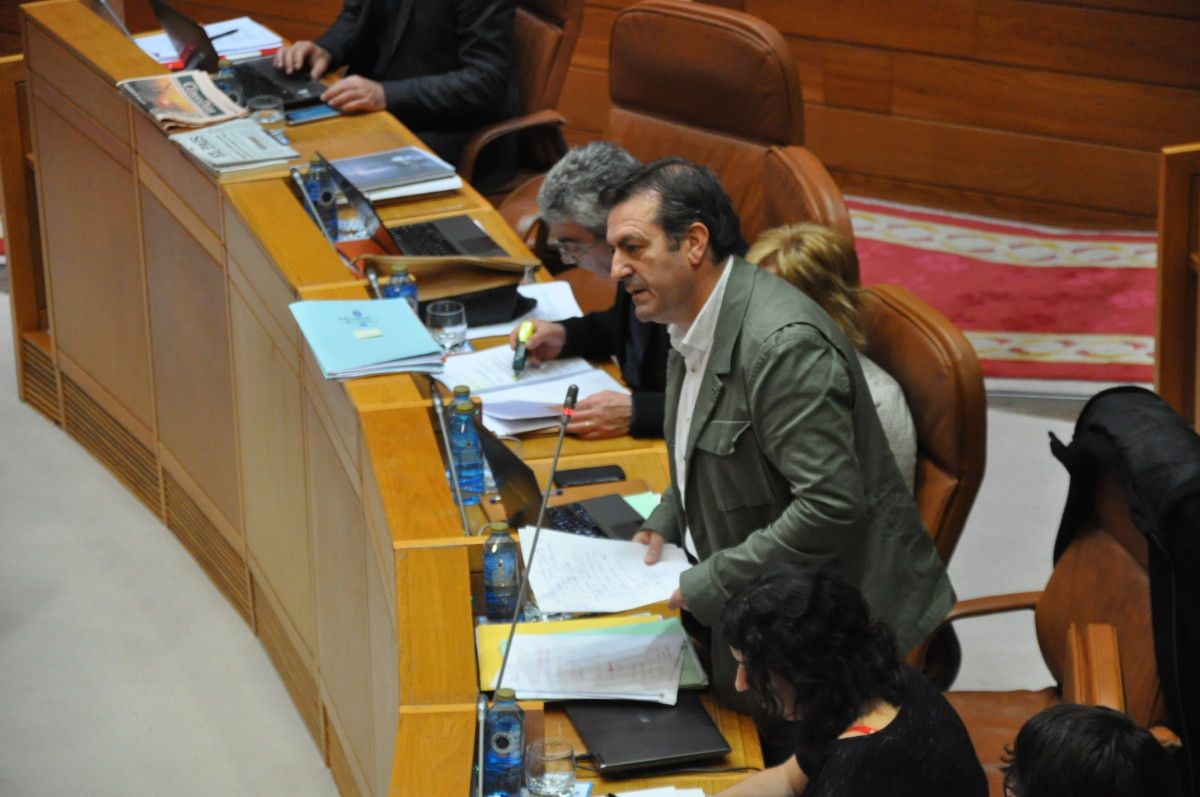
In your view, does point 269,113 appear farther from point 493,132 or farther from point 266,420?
point 266,420

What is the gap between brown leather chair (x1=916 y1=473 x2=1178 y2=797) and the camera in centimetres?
224

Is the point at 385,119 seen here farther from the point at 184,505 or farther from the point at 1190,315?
the point at 1190,315

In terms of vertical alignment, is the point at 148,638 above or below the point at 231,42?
below

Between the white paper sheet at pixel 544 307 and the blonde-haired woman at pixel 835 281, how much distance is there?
640mm

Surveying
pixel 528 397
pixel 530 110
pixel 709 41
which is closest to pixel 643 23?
pixel 709 41

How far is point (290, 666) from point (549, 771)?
5.22 ft

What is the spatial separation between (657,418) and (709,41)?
1.30m

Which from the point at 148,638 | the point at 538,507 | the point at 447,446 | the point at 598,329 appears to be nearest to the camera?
the point at 538,507

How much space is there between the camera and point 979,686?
350 cm

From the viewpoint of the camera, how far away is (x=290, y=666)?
344 centimetres

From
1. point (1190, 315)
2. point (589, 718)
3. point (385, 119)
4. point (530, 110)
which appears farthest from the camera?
point (530, 110)

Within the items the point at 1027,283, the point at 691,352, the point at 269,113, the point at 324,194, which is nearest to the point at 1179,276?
the point at 691,352

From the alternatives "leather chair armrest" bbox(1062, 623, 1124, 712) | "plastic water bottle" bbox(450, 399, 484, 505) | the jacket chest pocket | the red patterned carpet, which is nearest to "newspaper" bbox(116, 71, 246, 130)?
"plastic water bottle" bbox(450, 399, 484, 505)

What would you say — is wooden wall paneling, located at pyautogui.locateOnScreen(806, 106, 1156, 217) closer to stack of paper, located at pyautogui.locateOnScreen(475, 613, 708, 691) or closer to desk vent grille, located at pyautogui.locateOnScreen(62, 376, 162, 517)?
desk vent grille, located at pyautogui.locateOnScreen(62, 376, 162, 517)
